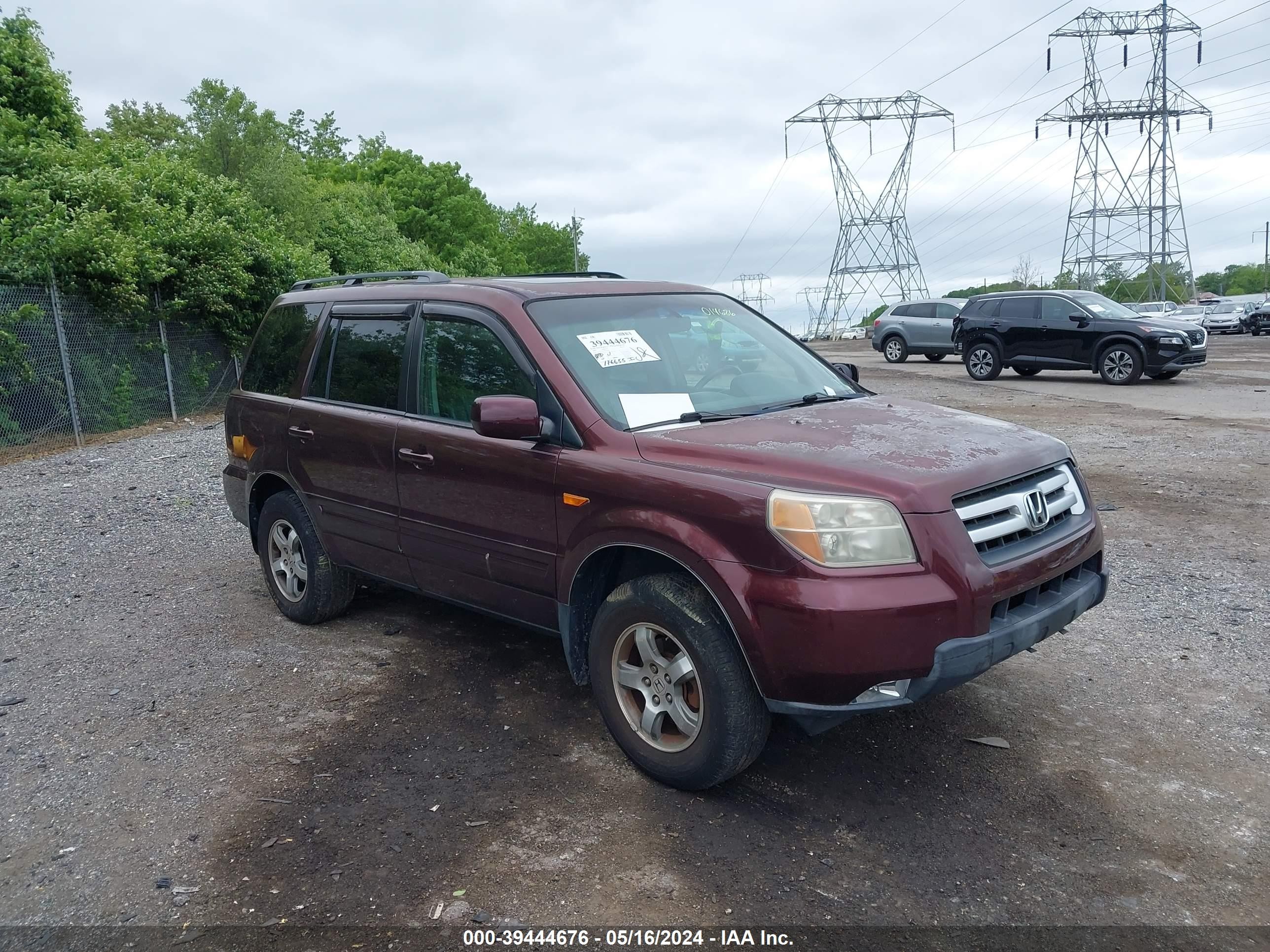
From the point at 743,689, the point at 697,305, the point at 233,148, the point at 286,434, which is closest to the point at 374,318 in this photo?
the point at 286,434

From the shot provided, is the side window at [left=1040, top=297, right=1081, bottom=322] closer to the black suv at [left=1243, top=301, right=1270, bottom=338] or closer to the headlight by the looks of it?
the headlight

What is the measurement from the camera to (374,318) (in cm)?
500

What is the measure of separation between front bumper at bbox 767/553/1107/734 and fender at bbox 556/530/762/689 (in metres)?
0.23

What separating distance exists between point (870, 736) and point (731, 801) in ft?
2.71

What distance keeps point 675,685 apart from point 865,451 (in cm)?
109

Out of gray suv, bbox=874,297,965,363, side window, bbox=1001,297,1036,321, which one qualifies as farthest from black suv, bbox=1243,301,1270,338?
side window, bbox=1001,297,1036,321

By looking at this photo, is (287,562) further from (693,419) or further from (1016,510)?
(1016,510)

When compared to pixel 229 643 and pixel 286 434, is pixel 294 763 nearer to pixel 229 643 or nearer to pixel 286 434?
pixel 229 643

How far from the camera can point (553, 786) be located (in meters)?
3.74

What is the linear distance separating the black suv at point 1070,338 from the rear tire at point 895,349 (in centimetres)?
657

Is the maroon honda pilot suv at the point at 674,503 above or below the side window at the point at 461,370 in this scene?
below

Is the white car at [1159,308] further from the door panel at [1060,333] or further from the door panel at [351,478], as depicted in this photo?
the door panel at [351,478]

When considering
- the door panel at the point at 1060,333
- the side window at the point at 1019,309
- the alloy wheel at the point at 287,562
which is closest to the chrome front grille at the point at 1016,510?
the alloy wheel at the point at 287,562

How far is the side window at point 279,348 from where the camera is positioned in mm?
5582
